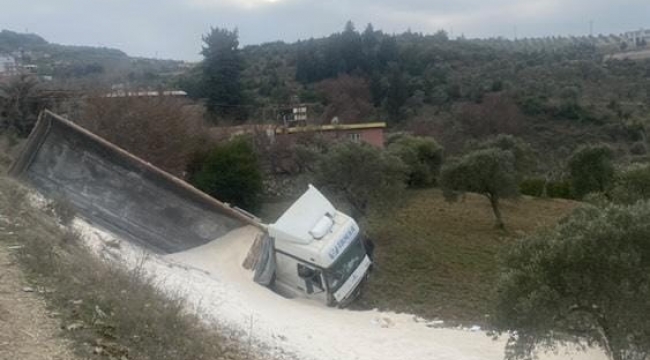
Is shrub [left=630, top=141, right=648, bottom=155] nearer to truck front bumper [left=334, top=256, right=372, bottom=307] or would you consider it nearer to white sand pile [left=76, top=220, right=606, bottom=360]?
truck front bumper [left=334, top=256, right=372, bottom=307]

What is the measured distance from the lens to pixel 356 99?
57.1 metres

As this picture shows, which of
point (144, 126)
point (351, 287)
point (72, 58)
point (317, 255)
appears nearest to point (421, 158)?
point (144, 126)

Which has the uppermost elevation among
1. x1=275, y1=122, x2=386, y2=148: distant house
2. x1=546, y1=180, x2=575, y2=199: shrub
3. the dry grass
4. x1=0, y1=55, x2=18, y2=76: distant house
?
x1=0, y1=55, x2=18, y2=76: distant house

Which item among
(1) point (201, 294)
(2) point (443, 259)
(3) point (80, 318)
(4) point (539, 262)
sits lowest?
(2) point (443, 259)

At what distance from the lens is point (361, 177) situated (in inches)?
1006

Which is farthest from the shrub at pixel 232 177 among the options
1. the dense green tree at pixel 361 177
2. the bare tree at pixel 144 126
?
the dense green tree at pixel 361 177

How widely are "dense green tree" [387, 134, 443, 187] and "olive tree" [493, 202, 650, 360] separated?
2517cm

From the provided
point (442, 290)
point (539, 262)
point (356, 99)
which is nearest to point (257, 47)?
point (356, 99)

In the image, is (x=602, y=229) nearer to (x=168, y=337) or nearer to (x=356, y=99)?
(x=168, y=337)

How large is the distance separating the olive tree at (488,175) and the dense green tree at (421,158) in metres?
8.26

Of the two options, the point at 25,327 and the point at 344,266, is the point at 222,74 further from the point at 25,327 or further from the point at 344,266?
the point at 25,327

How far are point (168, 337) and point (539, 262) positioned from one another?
555cm

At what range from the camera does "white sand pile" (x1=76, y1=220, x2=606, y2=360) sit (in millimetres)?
13594

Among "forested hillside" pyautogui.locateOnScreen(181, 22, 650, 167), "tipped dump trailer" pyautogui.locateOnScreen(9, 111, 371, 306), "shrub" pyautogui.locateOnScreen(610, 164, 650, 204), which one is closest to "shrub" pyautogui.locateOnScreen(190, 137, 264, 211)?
"tipped dump trailer" pyautogui.locateOnScreen(9, 111, 371, 306)
